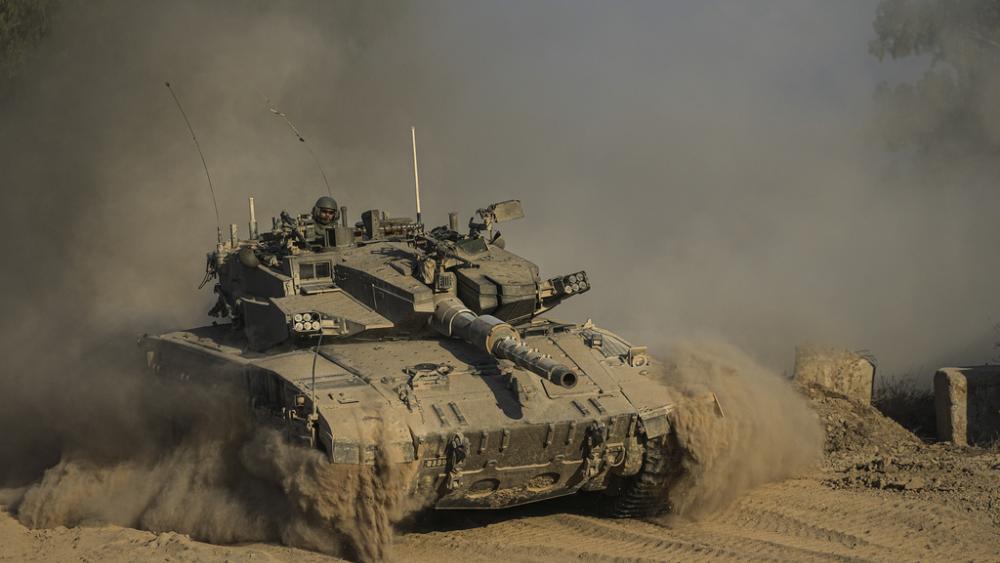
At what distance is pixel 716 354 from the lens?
48.6 ft

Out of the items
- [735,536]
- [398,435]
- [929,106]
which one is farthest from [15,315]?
[929,106]

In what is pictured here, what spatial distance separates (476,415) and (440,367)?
0.89 m

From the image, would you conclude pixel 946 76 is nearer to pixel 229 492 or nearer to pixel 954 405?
pixel 954 405

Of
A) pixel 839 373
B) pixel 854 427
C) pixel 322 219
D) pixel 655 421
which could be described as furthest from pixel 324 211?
pixel 839 373

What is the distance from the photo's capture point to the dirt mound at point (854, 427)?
54.9ft

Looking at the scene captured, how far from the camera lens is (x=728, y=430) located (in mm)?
13703

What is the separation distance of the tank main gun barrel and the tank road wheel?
4.70 feet

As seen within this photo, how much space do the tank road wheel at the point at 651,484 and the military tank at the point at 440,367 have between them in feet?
0.07

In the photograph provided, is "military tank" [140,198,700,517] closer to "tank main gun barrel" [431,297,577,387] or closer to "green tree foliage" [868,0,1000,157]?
"tank main gun barrel" [431,297,577,387]

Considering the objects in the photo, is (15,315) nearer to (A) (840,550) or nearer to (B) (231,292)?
(B) (231,292)

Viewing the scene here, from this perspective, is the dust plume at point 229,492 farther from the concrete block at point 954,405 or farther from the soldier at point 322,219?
the concrete block at point 954,405

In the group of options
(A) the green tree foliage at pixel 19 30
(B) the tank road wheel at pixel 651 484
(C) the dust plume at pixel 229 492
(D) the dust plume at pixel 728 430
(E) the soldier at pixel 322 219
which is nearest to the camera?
(C) the dust plume at pixel 229 492

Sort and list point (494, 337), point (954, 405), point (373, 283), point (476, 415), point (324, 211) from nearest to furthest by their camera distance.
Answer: point (476, 415)
point (494, 337)
point (373, 283)
point (324, 211)
point (954, 405)

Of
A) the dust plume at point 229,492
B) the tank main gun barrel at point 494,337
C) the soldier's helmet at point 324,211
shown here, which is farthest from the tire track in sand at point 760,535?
the soldier's helmet at point 324,211
